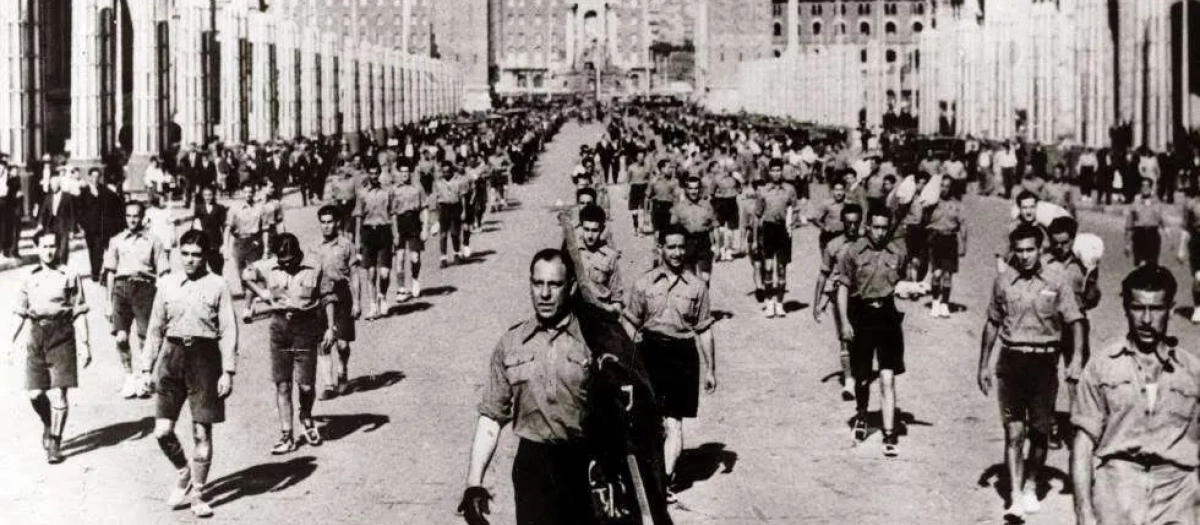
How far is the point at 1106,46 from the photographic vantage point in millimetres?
41938

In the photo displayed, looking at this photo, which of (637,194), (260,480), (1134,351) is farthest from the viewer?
(637,194)

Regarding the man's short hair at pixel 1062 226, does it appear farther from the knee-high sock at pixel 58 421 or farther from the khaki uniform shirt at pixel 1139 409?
the knee-high sock at pixel 58 421

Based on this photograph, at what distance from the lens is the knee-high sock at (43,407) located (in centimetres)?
997

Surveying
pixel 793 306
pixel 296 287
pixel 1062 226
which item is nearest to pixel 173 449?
pixel 296 287

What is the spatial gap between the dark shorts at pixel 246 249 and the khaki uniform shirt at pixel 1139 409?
12.3 metres

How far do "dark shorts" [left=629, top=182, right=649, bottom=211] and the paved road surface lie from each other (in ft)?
31.9

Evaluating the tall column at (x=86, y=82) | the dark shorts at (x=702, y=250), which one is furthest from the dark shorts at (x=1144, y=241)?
the tall column at (x=86, y=82)

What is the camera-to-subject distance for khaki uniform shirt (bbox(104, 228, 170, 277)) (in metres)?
12.3

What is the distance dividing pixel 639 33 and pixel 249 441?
164237 millimetres

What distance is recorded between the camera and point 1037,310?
8328 millimetres

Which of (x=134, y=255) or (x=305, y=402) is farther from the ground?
(x=134, y=255)

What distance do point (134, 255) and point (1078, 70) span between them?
1388 inches

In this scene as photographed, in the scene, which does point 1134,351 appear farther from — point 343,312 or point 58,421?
point 343,312

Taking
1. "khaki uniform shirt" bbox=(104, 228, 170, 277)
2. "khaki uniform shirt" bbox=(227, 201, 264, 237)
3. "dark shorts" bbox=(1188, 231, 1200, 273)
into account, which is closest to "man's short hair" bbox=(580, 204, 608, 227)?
"khaki uniform shirt" bbox=(104, 228, 170, 277)
